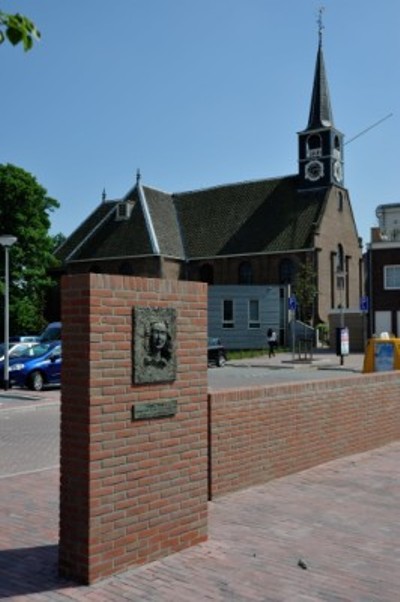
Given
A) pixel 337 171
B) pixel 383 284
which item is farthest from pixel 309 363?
pixel 337 171

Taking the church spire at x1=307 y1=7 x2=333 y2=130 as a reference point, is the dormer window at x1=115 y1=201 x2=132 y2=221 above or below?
below

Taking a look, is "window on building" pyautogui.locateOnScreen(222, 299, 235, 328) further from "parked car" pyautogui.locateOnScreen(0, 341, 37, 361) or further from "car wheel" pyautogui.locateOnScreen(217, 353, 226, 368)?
"parked car" pyautogui.locateOnScreen(0, 341, 37, 361)

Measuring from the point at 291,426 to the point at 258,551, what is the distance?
3.45m

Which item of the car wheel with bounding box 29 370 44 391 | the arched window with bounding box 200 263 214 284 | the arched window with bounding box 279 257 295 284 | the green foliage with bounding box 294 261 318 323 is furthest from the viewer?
the arched window with bounding box 200 263 214 284

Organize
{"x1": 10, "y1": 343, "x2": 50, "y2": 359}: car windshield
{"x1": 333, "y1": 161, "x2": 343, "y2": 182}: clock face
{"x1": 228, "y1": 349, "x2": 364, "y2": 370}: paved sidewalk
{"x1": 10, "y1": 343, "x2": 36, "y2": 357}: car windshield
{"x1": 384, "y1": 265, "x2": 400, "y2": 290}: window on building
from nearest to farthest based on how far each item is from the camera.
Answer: {"x1": 10, "y1": 343, "x2": 50, "y2": 359}: car windshield → {"x1": 10, "y1": 343, "x2": 36, "y2": 357}: car windshield → {"x1": 228, "y1": 349, "x2": 364, "y2": 370}: paved sidewalk → {"x1": 384, "y1": 265, "x2": 400, "y2": 290}: window on building → {"x1": 333, "y1": 161, "x2": 343, "y2": 182}: clock face

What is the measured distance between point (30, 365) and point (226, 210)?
42538 mm

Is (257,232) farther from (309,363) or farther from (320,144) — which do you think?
(309,363)

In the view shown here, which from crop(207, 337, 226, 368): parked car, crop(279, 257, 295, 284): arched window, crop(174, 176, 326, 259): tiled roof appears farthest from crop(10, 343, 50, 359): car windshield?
crop(174, 176, 326, 259): tiled roof

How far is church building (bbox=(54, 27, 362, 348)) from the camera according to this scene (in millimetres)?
56719

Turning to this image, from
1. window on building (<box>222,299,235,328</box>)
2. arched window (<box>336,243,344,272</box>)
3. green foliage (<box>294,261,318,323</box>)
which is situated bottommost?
window on building (<box>222,299,235,328</box>)

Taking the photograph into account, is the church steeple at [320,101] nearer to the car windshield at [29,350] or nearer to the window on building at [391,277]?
the window on building at [391,277]

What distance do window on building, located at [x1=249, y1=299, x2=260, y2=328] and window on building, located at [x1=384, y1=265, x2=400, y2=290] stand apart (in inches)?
363

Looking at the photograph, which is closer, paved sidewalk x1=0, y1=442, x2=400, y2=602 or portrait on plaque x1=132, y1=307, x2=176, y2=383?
paved sidewalk x1=0, y1=442, x2=400, y2=602

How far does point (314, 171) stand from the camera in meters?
58.9
